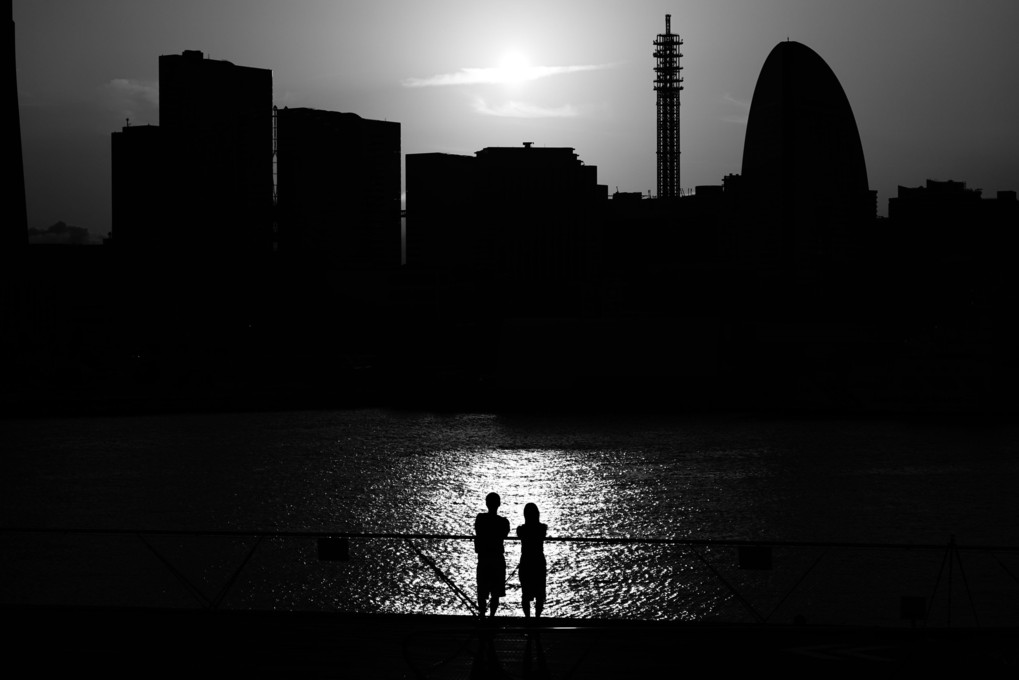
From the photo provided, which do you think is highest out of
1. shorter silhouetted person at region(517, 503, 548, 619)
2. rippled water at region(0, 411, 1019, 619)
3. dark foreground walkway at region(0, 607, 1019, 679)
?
shorter silhouetted person at region(517, 503, 548, 619)

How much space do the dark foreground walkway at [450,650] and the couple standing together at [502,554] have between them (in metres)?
0.84

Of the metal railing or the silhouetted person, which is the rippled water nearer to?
the metal railing

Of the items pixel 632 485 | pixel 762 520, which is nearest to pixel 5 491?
pixel 632 485

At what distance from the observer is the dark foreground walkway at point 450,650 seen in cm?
1491

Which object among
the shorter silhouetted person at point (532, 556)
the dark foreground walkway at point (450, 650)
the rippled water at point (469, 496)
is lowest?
the rippled water at point (469, 496)

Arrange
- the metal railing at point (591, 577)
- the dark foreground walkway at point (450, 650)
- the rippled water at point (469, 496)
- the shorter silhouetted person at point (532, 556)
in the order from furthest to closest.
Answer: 1. the rippled water at point (469, 496)
2. the metal railing at point (591, 577)
3. the shorter silhouetted person at point (532, 556)
4. the dark foreground walkway at point (450, 650)

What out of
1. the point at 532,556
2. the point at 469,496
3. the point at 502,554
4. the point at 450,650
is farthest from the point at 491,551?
the point at 469,496

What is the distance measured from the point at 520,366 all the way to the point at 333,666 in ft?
482

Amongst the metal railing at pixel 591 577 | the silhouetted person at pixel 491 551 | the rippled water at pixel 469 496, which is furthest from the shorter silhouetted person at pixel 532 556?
the rippled water at pixel 469 496

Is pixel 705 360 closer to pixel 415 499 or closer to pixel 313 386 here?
pixel 313 386

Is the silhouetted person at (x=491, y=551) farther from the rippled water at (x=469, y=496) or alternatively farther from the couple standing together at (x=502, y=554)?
the rippled water at (x=469, y=496)

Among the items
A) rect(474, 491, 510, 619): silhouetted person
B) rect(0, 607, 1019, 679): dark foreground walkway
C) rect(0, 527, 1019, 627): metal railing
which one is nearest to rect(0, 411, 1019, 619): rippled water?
rect(0, 527, 1019, 627): metal railing

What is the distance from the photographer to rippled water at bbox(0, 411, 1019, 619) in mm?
45844

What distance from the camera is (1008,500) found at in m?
77.0
